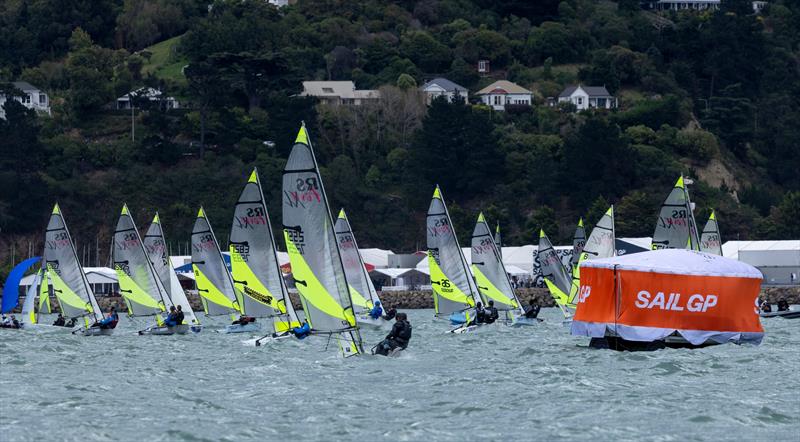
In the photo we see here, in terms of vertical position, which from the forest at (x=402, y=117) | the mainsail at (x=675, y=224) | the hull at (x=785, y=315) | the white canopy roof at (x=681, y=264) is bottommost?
the hull at (x=785, y=315)

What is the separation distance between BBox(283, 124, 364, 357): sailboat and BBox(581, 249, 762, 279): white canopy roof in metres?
6.08

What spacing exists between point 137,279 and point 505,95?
9233 cm

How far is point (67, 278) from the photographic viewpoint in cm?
5216

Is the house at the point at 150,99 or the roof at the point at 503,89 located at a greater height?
the roof at the point at 503,89

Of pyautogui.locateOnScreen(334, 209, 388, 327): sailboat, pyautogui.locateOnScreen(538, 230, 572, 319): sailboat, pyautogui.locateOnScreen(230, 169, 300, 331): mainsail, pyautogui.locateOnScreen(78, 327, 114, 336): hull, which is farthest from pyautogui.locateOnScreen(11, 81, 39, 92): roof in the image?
pyautogui.locateOnScreen(230, 169, 300, 331): mainsail

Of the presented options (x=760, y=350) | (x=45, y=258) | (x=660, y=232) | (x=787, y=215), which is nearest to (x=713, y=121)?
(x=787, y=215)

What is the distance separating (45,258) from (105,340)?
7904 millimetres

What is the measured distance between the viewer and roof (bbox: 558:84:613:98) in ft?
461

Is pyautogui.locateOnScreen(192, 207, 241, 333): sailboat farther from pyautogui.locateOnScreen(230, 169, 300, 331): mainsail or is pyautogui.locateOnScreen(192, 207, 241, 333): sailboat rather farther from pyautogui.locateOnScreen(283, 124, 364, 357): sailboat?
pyautogui.locateOnScreen(283, 124, 364, 357): sailboat

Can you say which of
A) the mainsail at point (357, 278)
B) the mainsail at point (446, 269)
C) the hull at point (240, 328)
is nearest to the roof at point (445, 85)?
the mainsail at point (357, 278)

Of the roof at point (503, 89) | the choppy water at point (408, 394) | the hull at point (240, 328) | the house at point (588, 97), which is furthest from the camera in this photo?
the roof at point (503, 89)

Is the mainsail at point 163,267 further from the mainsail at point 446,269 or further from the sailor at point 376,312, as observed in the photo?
the mainsail at point 446,269

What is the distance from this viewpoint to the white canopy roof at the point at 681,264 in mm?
33344

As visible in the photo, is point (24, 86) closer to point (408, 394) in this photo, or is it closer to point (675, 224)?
point (675, 224)
